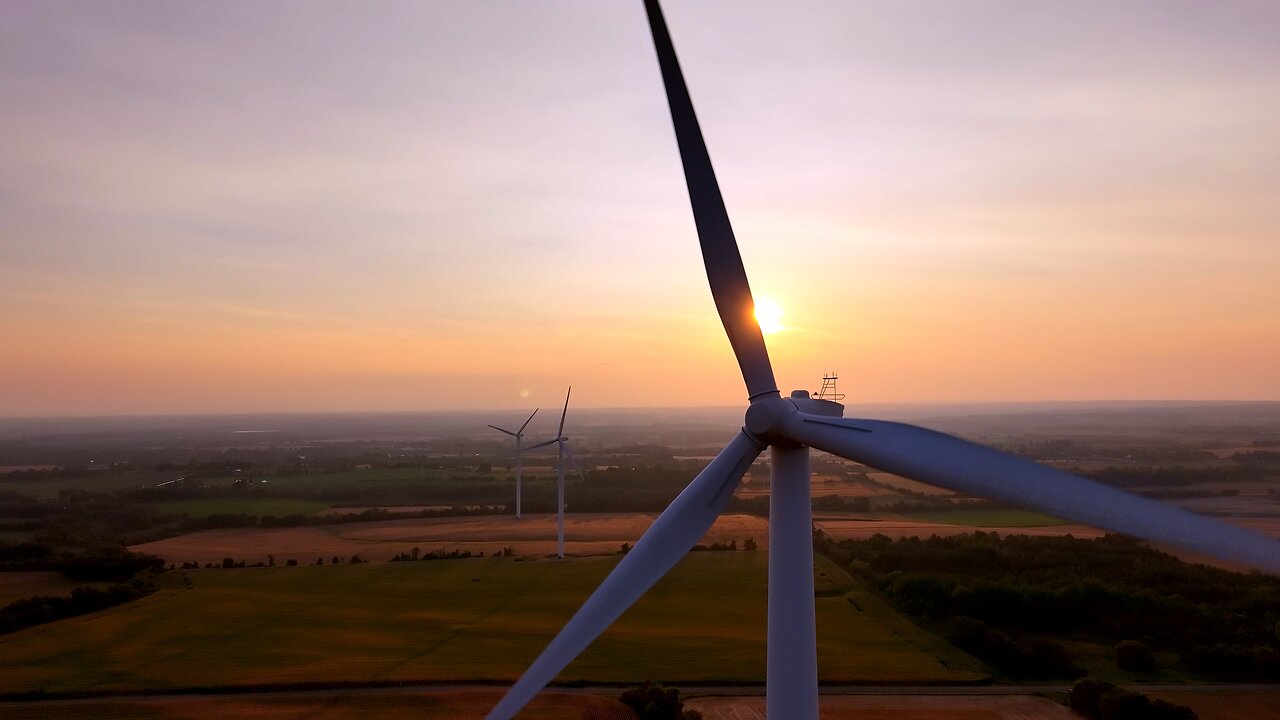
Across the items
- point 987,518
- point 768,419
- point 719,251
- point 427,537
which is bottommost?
point 427,537

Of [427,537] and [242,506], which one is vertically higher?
[427,537]

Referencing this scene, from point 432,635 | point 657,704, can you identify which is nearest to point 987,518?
point 432,635

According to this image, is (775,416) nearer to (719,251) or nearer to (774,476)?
(774,476)

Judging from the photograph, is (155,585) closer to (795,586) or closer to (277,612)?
(277,612)

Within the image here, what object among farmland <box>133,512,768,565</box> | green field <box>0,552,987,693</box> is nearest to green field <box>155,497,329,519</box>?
farmland <box>133,512,768,565</box>

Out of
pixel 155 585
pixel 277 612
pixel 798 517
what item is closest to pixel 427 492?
pixel 155 585

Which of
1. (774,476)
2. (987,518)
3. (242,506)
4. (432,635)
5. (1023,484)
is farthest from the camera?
(242,506)
